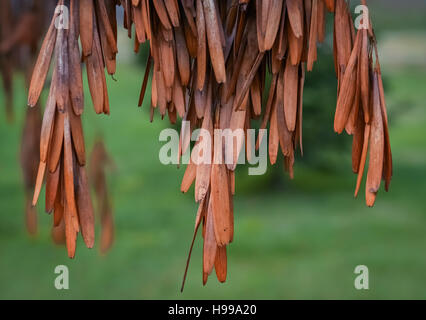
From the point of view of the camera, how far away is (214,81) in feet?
3.68

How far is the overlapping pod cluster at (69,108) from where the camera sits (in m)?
1.03

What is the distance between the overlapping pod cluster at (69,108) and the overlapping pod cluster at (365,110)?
38cm

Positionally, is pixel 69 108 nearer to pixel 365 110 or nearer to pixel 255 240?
pixel 365 110

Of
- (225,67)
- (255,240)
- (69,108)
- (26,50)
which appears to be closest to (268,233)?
(255,240)

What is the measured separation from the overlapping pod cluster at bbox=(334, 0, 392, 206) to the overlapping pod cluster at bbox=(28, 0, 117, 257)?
379 mm

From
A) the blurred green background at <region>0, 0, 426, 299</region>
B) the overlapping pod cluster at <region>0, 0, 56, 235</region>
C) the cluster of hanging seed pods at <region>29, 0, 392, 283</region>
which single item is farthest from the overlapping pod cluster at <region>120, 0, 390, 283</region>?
the blurred green background at <region>0, 0, 426, 299</region>

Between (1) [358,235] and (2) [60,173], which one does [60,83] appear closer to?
(2) [60,173]

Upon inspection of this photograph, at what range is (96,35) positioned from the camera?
1.09 metres

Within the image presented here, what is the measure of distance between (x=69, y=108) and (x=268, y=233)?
3365 mm

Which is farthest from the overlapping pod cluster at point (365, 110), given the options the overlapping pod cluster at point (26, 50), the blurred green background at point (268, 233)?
the blurred green background at point (268, 233)

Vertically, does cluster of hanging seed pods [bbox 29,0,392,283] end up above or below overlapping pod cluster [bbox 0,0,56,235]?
below

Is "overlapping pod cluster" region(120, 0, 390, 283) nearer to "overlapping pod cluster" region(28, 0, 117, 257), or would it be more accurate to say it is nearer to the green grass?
"overlapping pod cluster" region(28, 0, 117, 257)

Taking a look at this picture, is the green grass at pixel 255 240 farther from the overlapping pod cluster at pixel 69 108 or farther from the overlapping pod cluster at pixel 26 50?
the overlapping pod cluster at pixel 69 108

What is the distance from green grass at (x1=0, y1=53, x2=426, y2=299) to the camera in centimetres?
351
